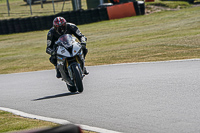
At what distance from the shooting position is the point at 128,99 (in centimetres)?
669

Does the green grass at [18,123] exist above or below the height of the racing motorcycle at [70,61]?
below

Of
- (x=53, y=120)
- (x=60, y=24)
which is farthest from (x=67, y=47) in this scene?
(x=53, y=120)

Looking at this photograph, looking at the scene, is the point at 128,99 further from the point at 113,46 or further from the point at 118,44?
the point at 118,44

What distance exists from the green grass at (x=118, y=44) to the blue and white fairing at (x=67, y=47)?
5.02 metres

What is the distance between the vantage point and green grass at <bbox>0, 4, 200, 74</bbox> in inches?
578

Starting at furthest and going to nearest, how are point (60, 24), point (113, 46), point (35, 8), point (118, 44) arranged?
point (35, 8) → point (118, 44) → point (113, 46) → point (60, 24)

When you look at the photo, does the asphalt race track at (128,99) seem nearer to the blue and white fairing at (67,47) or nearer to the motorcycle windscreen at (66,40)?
the blue and white fairing at (67,47)

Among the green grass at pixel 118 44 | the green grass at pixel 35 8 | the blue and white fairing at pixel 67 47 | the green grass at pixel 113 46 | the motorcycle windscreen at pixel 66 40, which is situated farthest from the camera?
the green grass at pixel 35 8

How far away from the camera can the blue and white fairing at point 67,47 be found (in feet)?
26.5

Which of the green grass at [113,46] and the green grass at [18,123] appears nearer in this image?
the green grass at [18,123]

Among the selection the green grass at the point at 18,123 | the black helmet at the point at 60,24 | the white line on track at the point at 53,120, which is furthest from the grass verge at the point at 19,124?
the black helmet at the point at 60,24

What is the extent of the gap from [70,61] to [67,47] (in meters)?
0.28

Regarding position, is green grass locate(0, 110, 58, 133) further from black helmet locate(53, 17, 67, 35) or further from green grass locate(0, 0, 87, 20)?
green grass locate(0, 0, 87, 20)

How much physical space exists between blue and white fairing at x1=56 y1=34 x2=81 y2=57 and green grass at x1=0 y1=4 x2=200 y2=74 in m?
5.02
